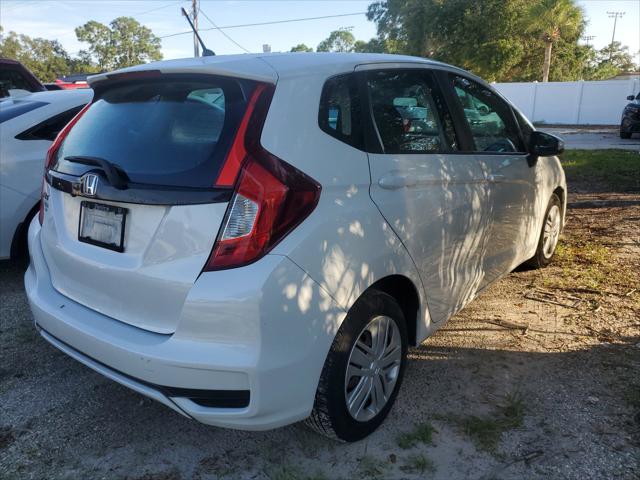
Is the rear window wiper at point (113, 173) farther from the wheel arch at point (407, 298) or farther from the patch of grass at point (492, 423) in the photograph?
the patch of grass at point (492, 423)

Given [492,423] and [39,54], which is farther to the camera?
[39,54]

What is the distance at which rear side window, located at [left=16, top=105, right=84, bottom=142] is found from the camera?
4.74 metres

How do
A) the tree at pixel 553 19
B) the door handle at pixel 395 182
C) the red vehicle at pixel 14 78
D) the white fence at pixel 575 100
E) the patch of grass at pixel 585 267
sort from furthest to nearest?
the tree at pixel 553 19 < the white fence at pixel 575 100 < the red vehicle at pixel 14 78 < the patch of grass at pixel 585 267 < the door handle at pixel 395 182

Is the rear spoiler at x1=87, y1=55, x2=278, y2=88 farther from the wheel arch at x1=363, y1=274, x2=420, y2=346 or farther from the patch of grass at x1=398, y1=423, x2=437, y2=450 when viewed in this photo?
the patch of grass at x1=398, y1=423, x2=437, y2=450

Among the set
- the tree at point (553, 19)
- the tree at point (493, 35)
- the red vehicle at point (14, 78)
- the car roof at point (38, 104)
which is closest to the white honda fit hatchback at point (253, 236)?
the car roof at point (38, 104)

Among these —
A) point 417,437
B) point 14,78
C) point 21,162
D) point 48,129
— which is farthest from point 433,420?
point 14,78

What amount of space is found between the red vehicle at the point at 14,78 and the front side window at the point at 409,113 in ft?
24.0

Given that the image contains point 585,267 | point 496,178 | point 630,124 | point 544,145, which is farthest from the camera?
point 630,124

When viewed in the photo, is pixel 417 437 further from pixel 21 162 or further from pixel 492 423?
pixel 21 162

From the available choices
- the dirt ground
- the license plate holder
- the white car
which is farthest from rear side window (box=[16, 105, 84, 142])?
the license plate holder

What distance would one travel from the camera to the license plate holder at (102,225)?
2297mm

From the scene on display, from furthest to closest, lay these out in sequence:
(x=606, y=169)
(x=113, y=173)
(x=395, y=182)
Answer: (x=606, y=169)
(x=395, y=182)
(x=113, y=173)

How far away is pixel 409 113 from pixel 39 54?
282ft

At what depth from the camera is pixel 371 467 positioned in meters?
2.45
